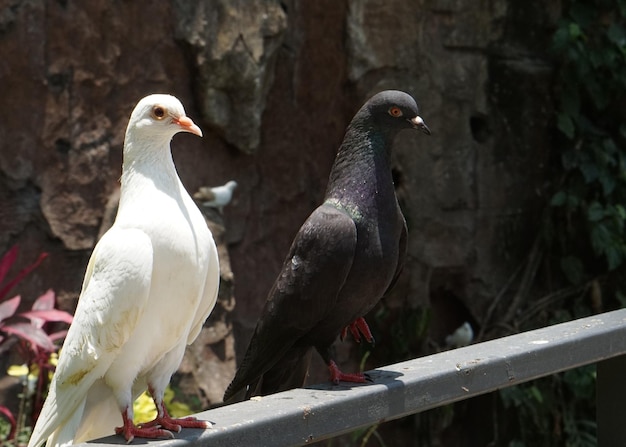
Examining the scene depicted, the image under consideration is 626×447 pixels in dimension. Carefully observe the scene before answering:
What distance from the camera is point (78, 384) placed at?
2189 mm

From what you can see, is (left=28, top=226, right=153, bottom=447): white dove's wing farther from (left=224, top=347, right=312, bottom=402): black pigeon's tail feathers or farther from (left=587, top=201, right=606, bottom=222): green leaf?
(left=587, top=201, right=606, bottom=222): green leaf

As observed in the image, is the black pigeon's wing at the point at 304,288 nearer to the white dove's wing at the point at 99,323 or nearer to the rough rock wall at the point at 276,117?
the white dove's wing at the point at 99,323

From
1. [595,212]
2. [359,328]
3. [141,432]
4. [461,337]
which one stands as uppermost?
[141,432]

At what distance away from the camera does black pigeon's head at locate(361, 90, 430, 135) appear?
259cm

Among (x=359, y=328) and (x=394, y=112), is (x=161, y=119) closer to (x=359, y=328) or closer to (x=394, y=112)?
(x=394, y=112)

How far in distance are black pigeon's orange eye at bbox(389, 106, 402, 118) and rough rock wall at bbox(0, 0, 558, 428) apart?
1912 mm

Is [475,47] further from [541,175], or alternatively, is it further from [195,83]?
[195,83]

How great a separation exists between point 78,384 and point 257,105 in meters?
2.51

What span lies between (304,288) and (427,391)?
466mm

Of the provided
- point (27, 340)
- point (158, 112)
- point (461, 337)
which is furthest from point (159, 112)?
point (461, 337)

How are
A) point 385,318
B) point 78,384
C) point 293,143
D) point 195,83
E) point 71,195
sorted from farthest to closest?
point 385,318 → point 293,143 → point 195,83 → point 71,195 → point 78,384

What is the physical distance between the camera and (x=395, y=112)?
2600 millimetres

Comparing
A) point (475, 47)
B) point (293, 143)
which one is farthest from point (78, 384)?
point (475, 47)

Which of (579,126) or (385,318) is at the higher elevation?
(579,126)
